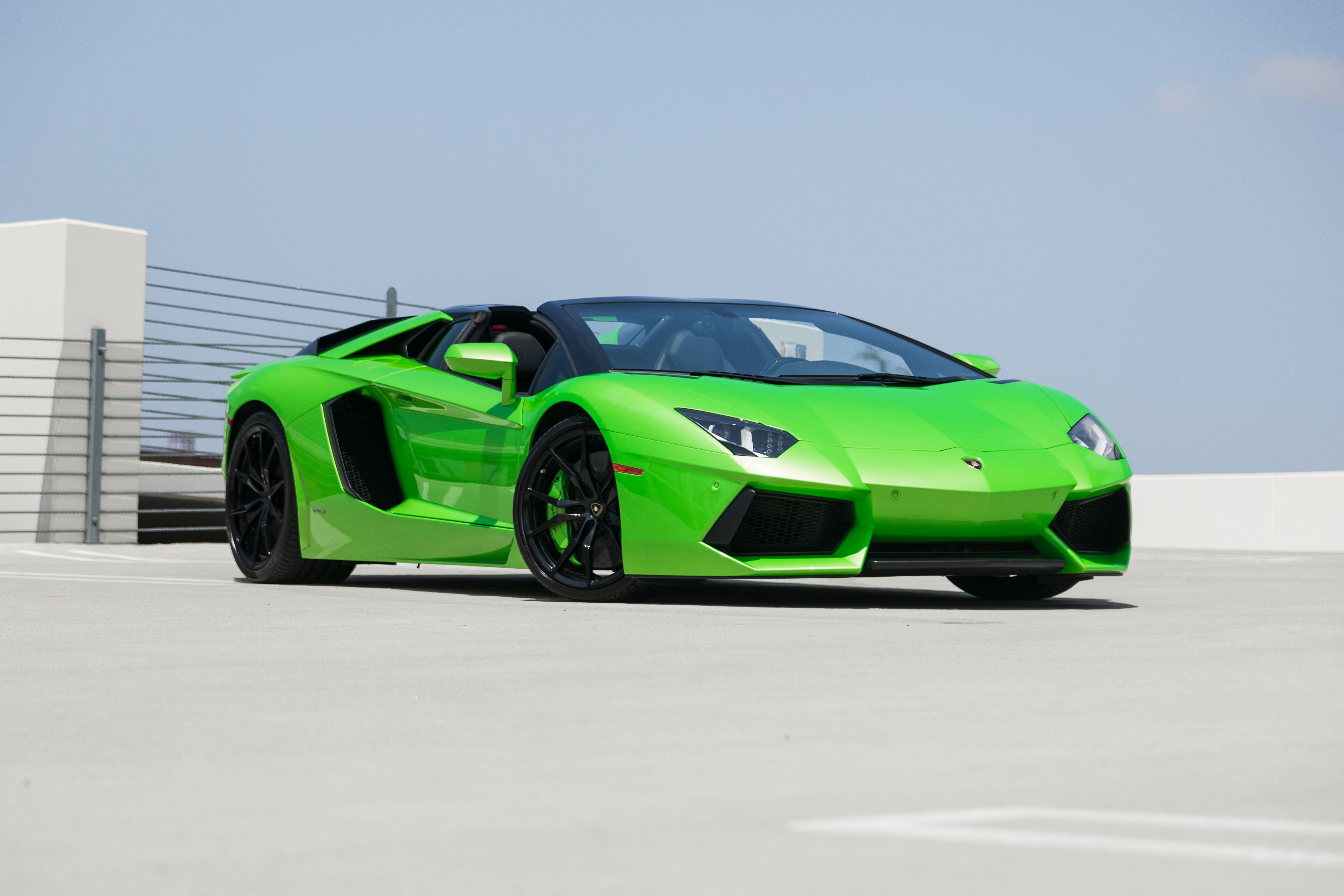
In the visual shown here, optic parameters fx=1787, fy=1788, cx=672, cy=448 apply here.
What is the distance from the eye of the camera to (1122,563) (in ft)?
22.2

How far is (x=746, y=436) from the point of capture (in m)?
6.22

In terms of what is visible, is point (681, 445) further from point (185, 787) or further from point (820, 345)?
point (185, 787)

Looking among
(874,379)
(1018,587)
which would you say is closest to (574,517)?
(874,379)

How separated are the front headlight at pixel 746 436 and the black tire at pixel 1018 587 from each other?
1283 millimetres

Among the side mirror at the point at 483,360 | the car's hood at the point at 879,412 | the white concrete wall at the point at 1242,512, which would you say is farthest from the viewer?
the white concrete wall at the point at 1242,512

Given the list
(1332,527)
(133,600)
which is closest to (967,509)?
(133,600)

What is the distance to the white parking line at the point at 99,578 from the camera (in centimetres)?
844

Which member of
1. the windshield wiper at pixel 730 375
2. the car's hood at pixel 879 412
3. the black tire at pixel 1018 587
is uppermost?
the windshield wiper at pixel 730 375

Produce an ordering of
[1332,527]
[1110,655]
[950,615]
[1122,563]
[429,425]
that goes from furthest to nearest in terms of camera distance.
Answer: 1. [1332,527]
2. [429,425]
3. [1122,563]
4. [950,615]
5. [1110,655]

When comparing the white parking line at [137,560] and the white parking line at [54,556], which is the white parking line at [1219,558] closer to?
the white parking line at [137,560]

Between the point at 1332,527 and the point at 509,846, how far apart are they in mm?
14786

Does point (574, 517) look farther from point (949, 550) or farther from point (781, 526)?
point (949, 550)

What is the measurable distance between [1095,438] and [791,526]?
1.39 m

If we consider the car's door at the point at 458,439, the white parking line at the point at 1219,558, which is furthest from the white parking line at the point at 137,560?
the white parking line at the point at 1219,558
